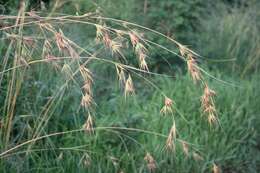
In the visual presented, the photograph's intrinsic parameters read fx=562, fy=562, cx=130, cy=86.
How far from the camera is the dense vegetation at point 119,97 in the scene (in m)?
3.03

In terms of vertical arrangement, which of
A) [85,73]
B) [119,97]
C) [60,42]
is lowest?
[119,97]

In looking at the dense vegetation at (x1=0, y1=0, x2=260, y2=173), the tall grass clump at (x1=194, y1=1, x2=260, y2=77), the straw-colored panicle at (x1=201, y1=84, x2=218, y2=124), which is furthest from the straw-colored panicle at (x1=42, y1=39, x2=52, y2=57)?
the tall grass clump at (x1=194, y1=1, x2=260, y2=77)

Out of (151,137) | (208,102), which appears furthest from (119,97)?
(208,102)

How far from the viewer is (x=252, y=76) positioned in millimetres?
5949

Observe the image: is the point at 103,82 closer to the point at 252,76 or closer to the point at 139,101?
the point at 139,101

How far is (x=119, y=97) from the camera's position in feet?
16.3

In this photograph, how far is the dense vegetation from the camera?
3027 millimetres

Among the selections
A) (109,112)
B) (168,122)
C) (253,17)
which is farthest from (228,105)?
(253,17)

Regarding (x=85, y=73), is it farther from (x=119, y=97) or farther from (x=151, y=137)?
(x=119, y=97)

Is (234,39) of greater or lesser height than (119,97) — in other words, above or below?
above

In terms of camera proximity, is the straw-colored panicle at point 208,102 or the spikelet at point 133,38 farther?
the straw-colored panicle at point 208,102

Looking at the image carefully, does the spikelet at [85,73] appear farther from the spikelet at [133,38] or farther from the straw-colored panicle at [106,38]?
the spikelet at [133,38]

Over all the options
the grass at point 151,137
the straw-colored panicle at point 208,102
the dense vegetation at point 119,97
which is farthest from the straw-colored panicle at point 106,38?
the grass at point 151,137

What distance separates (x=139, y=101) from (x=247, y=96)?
103 cm
